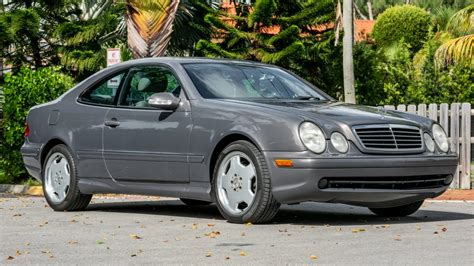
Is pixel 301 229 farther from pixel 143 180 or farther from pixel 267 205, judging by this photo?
pixel 143 180

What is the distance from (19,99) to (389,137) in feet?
28.9

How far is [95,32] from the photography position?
27.5 meters

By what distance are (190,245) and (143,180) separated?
2.48 metres

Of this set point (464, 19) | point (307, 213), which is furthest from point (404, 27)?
point (307, 213)

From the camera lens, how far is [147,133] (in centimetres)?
1095

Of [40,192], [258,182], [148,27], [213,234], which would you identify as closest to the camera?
[213,234]

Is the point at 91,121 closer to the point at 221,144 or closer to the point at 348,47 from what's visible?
the point at 221,144

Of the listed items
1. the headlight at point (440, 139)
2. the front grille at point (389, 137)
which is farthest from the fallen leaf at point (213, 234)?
the headlight at point (440, 139)

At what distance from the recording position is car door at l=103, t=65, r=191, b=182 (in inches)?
419

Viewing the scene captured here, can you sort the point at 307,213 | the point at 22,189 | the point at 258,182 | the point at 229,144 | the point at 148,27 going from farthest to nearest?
the point at 148,27, the point at 22,189, the point at 307,213, the point at 229,144, the point at 258,182

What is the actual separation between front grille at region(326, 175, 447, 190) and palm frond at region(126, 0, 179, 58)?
11606 millimetres

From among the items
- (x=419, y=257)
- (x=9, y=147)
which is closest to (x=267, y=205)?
(x=419, y=257)

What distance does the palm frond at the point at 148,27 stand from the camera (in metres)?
21.2

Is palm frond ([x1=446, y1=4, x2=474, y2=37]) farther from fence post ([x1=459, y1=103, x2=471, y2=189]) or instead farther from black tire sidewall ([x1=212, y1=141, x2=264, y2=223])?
black tire sidewall ([x1=212, y1=141, x2=264, y2=223])
